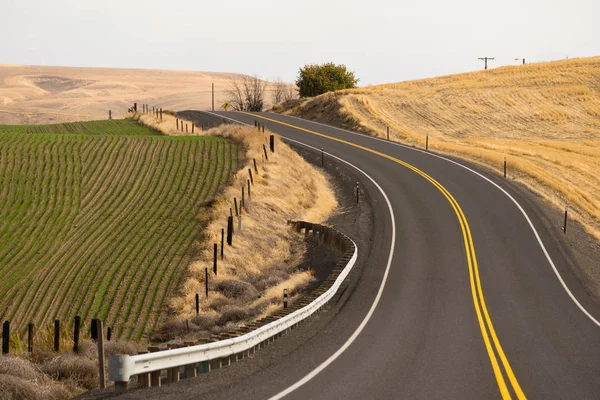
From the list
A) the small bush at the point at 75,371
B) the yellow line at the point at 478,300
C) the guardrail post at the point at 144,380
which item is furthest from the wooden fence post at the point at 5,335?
the yellow line at the point at 478,300

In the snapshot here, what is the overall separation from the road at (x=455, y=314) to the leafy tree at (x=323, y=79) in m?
59.1

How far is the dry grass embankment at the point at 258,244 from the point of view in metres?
25.7

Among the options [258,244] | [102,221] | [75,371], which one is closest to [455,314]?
[75,371]

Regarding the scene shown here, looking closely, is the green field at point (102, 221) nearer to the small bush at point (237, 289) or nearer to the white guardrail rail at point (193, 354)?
the small bush at point (237, 289)

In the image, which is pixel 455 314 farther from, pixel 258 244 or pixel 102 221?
pixel 102 221

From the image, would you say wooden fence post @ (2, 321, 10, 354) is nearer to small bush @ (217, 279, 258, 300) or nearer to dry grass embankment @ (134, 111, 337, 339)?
dry grass embankment @ (134, 111, 337, 339)

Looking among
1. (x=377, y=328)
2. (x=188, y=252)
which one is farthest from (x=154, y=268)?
(x=377, y=328)

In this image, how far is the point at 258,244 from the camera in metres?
35.0

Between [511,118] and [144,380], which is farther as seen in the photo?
[511,118]

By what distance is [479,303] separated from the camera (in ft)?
75.3

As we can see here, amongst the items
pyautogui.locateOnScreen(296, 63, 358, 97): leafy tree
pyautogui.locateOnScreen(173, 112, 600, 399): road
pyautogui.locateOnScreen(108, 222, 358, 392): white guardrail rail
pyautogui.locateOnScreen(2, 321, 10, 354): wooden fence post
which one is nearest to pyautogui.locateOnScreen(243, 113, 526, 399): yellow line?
pyautogui.locateOnScreen(173, 112, 600, 399): road

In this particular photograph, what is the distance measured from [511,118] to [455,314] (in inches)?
2381

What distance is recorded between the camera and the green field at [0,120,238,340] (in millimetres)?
27625

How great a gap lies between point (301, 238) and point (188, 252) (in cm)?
597
